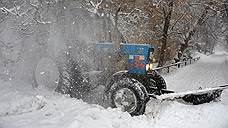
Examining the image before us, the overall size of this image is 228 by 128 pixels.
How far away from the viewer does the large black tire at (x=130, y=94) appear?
665cm

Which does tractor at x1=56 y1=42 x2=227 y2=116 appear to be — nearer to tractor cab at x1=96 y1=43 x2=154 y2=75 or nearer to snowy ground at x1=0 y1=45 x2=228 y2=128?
tractor cab at x1=96 y1=43 x2=154 y2=75

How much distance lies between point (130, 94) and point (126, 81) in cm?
31

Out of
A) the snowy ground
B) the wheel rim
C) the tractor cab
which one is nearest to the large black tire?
the wheel rim

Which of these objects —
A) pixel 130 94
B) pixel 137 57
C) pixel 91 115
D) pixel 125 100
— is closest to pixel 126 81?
pixel 130 94

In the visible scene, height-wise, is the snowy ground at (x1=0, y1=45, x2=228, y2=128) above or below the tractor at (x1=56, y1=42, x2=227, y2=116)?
below

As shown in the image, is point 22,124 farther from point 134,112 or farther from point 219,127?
point 219,127

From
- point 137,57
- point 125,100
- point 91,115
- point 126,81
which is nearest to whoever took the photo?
point 91,115

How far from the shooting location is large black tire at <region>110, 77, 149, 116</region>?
21.8 feet

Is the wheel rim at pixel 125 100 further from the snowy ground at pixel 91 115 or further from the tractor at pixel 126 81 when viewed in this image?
the snowy ground at pixel 91 115

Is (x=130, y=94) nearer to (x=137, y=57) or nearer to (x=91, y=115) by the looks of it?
(x=137, y=57)

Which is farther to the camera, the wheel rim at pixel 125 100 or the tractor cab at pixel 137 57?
the tractor cab at pixel 137 57

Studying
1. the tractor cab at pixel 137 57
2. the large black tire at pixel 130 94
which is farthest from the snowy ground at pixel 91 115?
the tractor cab at pixel 137 57

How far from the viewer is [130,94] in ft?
22.6

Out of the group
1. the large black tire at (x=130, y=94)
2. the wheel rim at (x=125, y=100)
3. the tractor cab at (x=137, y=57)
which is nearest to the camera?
the large black tire at (x=130, y=94)
